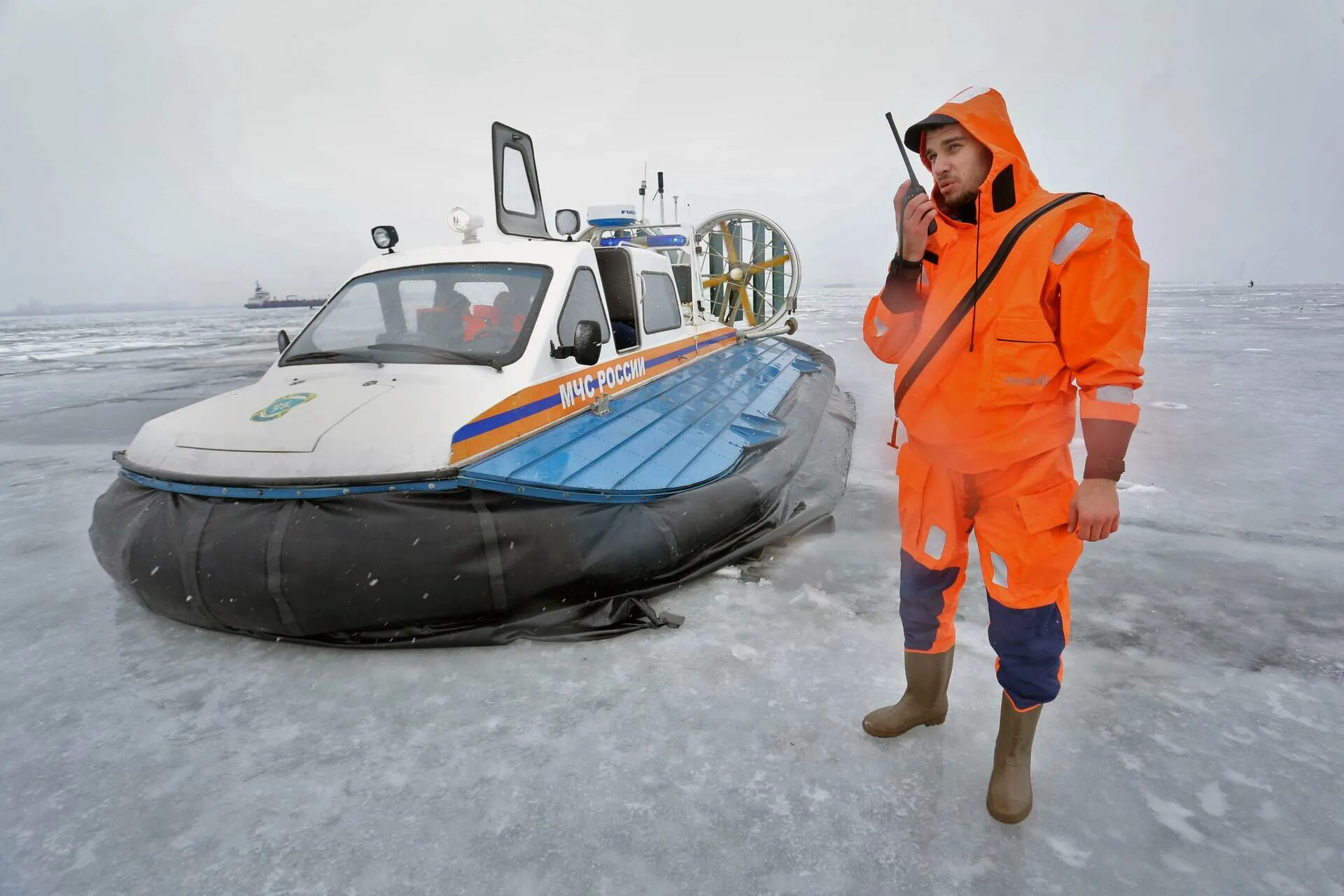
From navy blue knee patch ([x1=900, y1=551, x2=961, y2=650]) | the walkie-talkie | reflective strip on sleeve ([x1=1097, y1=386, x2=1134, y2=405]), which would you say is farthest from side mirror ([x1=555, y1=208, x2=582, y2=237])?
reflective strip on sleeve ([x1=1097, y1=386, x2=1134, y2=405])

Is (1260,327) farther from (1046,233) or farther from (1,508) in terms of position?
(1,508)

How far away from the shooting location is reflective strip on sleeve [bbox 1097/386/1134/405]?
144cm

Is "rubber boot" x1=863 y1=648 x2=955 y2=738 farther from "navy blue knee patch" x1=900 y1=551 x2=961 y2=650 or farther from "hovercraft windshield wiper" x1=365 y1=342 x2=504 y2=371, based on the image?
"hovercraft windshield wiper" x1=365 y1=342 x2=504 y2=371

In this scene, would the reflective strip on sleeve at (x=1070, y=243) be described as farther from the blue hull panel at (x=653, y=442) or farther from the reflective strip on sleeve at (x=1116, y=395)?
the blue hull panel at (x=653, y=442)

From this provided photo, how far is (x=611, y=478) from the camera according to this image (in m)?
2.83

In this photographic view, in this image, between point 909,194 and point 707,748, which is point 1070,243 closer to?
point 909,194

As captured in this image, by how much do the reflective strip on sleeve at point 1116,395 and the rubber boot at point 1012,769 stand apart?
785mm

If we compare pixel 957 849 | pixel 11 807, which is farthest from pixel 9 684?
pixel 957 849

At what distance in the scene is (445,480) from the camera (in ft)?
8.05

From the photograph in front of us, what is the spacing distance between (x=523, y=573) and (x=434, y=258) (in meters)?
2.00

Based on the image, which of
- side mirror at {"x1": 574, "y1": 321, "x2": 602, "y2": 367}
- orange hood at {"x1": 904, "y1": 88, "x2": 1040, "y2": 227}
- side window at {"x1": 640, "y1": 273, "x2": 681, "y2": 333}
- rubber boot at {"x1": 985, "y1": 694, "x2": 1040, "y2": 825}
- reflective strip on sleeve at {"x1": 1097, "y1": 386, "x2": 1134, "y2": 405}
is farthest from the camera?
side window at {"x1": 640, "y1": 273, "x2": 681, "y2": 333}

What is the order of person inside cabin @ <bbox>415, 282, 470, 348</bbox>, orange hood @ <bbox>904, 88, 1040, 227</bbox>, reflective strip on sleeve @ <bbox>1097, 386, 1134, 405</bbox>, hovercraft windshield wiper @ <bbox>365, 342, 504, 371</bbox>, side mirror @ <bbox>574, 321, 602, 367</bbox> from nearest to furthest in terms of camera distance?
reflective strip on sleeve @ <bbox>1097, 386, 1134, 405</bbox> < orange hood @ <bbox>904, 88, 1040, 227</bbox> < hovercraft windshield wiper @ <bbox>365, 342, 504, 371</bbox> < side mirror @ <bbox>574, 321, 602, 367</bbox> < person inside cabin @ <bbox>415, 282, 470, 348</bbox>

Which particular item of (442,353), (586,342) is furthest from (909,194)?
(442,353)

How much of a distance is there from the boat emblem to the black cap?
2.36 m
